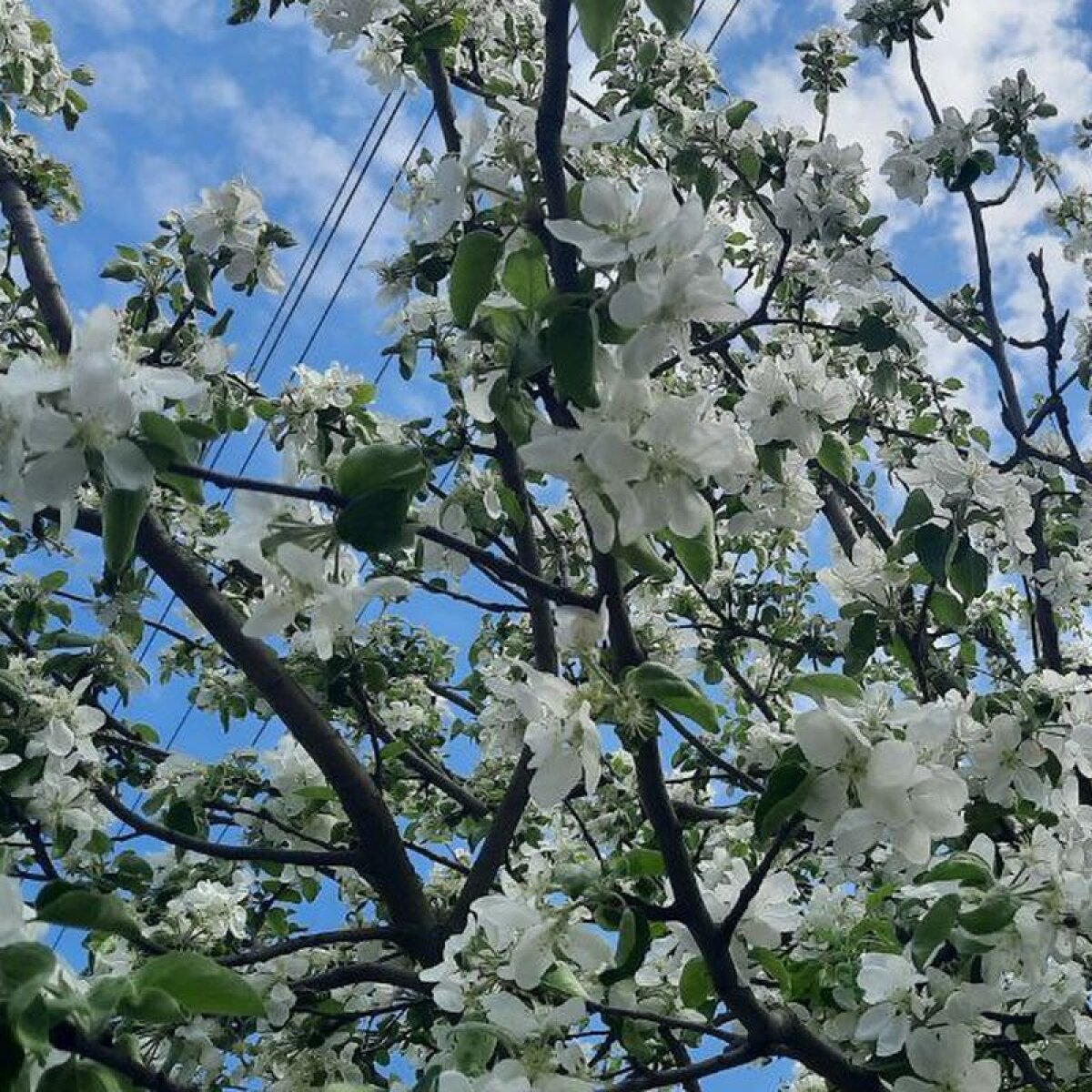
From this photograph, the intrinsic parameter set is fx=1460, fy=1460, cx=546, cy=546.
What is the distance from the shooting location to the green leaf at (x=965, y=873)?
1.55m

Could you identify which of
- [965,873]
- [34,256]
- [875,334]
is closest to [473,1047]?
[965,873]

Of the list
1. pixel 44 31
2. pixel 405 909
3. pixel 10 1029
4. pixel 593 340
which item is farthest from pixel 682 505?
pixel 44 31

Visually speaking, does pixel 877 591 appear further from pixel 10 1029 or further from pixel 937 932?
pixel 10 1029

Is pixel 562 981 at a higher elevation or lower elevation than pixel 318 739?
lower

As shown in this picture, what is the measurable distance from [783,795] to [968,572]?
24.9 inches

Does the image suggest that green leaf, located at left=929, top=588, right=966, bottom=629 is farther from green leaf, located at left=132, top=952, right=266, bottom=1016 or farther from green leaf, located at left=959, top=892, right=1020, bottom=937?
green leaf, located at left=132, top=952, right=266, bottom=1016

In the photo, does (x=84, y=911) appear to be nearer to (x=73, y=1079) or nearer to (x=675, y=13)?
(x=73, y=1079)

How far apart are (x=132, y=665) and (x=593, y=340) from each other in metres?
1.99

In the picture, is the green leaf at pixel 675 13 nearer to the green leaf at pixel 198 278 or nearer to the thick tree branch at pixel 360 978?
the green leaf at pixel 198 278

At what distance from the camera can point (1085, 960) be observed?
1.83 metres

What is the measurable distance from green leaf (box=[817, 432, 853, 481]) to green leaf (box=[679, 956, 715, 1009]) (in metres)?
0.69

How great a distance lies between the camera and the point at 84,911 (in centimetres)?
109

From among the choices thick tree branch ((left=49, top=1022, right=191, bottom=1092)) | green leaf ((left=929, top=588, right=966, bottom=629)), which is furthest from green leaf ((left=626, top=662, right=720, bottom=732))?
green leaf ((left=929, top=588, right=966, bottom=629))

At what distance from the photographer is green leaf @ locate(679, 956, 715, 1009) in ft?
5.53
